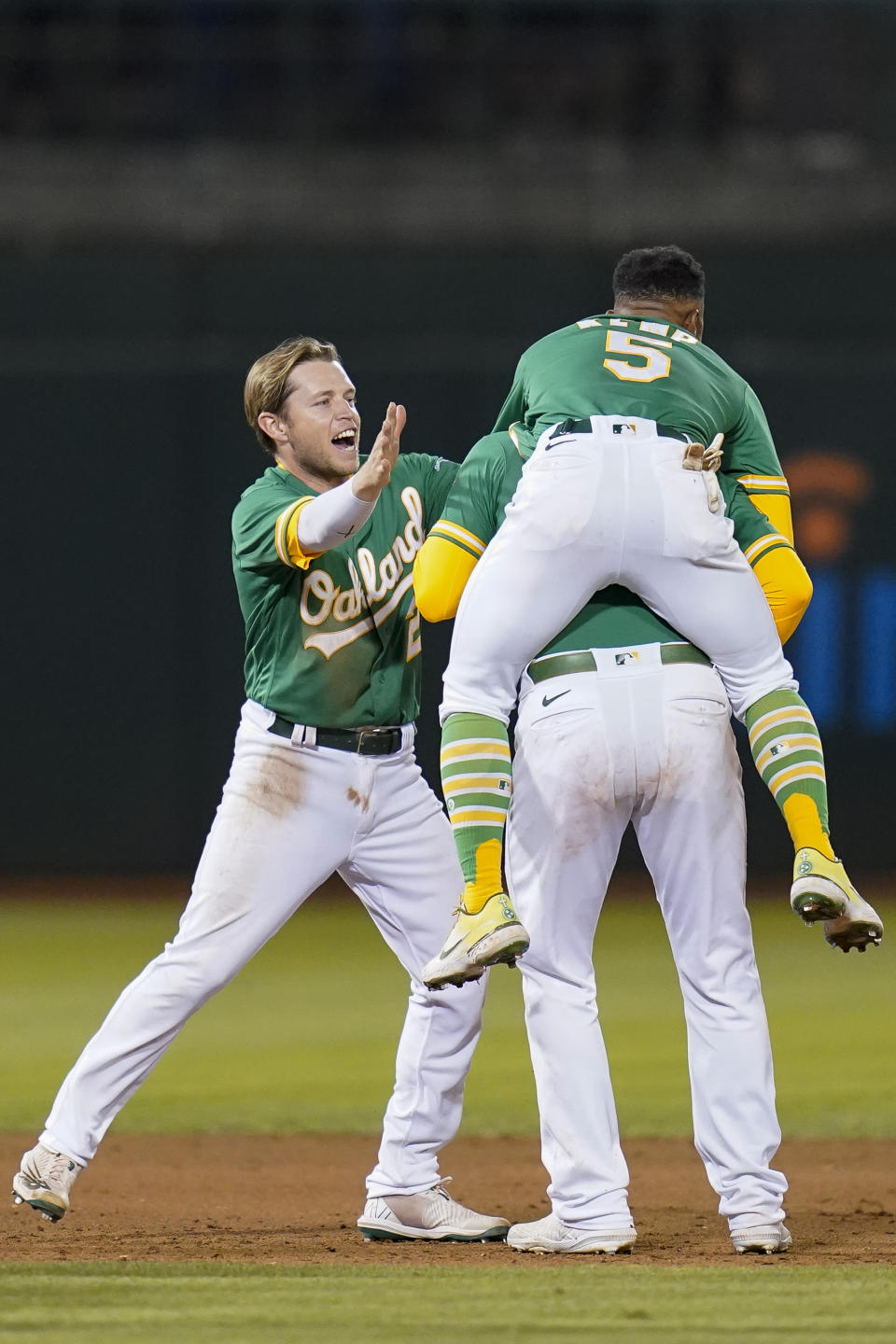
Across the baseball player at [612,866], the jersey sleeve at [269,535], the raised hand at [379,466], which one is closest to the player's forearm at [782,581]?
the baseball player at [612,866]

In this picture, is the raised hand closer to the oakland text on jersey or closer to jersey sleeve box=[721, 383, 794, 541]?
the oakland text on jersey

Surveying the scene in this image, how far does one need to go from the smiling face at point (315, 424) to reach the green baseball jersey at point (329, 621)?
0.06 meters

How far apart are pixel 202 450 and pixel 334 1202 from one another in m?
8.73

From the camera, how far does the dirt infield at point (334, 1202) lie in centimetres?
405

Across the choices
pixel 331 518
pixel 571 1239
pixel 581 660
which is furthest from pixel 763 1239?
pixel 331 518

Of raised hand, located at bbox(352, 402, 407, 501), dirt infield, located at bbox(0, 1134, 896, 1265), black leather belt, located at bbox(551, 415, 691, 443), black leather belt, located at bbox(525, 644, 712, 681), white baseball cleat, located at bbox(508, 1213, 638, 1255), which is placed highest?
black leather belt, located at bbox(551, 415, 691, 443)

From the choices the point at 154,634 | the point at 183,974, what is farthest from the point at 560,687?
the point at 154,634

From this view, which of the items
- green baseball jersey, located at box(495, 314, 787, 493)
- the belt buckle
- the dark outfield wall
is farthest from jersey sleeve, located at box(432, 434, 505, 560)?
the dark outfield wall

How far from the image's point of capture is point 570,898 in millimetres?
3816

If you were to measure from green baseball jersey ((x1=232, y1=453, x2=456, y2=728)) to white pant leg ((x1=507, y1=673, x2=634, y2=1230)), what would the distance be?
0.59 m

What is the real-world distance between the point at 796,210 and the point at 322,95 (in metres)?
4.27

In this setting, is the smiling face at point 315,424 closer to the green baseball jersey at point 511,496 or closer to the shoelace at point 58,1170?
the green baseball jersey at point 511,496

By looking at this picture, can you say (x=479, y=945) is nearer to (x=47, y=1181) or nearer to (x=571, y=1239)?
(x=571, y=1239)

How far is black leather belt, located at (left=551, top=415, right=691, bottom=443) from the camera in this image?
3779 millimetres
